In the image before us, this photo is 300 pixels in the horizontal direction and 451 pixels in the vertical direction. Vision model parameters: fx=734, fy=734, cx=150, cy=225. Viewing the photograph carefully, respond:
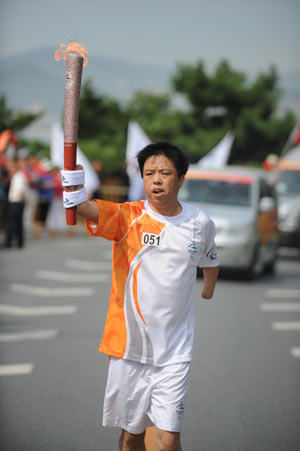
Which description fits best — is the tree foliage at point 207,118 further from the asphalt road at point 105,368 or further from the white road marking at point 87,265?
the asphalt road at point 105,368

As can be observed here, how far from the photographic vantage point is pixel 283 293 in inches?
409

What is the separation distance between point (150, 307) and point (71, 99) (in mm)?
954

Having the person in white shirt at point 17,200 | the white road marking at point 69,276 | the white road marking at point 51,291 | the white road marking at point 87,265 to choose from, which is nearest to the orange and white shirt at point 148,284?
the white road marking at point 51,291

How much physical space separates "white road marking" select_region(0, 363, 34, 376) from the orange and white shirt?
8.81 ft

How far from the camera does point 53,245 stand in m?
16.5

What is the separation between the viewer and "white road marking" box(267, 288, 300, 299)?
33.2 feet

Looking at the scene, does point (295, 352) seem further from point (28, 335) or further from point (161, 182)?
point (161, 182)

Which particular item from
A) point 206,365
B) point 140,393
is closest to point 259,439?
point 140,393

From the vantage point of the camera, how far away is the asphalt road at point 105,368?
172 inches

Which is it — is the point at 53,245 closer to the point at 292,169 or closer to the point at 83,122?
the point at 292,169

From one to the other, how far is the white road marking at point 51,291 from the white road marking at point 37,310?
962 millimetres

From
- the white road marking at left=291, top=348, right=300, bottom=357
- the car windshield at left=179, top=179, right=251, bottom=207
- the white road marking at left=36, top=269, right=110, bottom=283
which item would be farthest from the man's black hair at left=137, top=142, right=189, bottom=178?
the car windshield at left=179, top=179, right=251, bottom=207

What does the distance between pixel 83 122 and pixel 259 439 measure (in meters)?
42.0

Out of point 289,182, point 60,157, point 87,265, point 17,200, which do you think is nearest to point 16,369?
point 87,265
